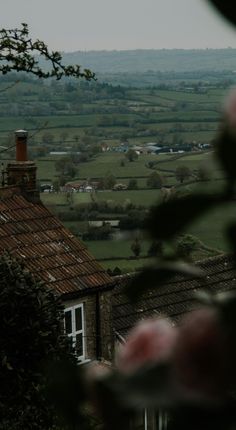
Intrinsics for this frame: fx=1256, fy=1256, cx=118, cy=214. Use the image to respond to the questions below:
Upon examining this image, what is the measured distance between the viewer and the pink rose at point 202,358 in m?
1.08

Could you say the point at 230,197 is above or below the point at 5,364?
above

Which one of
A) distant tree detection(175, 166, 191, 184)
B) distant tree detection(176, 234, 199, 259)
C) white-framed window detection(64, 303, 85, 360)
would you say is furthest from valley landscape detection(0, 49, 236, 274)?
distant tree detection(176, 234, 199, 259)

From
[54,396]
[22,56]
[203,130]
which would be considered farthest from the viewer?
[203,130]

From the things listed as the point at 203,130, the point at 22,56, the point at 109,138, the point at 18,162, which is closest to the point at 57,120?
the point at 109,138

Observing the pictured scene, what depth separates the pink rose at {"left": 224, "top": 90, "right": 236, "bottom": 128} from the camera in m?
1.15

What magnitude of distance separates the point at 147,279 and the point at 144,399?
0.92ft

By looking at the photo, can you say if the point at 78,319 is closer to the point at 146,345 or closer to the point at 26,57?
the point at 26,57

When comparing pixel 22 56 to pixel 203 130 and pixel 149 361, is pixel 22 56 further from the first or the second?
pixel 203 130

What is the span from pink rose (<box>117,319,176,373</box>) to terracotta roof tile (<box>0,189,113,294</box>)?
19.0 metres

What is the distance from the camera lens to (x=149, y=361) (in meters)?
1.15

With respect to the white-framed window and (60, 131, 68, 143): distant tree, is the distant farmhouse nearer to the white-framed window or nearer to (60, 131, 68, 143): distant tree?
the white-framed window

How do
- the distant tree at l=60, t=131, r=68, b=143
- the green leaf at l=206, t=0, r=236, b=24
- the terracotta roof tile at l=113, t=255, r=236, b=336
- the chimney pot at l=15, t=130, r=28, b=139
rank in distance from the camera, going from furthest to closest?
the distant tree at l=60, t=131, r=68, b=143 < the terracotta roof tile at l=113, t=255, r=236, b=336 < the chimney pot at l=15, t=130, r=28, b=139 < the green leaf at l=206, t=0, r=236, b=24

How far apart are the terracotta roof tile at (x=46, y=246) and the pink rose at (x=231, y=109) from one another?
62.4 feet

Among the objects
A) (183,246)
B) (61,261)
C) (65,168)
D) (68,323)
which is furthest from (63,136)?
(183,246)
